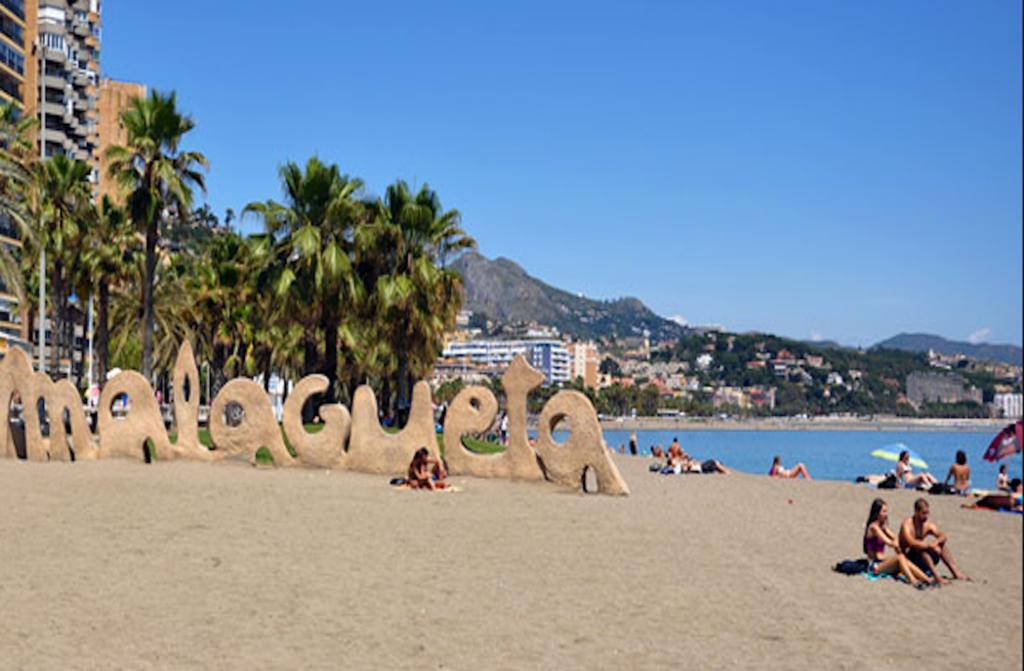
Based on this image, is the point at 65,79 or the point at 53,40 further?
the point at 65,79

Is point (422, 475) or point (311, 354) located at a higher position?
point (311, 354)

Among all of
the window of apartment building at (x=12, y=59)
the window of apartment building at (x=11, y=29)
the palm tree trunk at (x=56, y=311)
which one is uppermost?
the window of apartment building at (x=11, y=29)

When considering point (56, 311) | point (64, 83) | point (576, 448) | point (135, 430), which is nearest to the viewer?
point (576, 448)

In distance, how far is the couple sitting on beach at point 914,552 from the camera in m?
12.4

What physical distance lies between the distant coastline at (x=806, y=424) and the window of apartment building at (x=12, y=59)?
350 ft

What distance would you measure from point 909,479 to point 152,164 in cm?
2225

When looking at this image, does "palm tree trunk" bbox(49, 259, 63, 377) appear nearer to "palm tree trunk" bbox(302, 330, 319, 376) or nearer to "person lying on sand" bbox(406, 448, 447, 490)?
"palm tree trunk" bbox(302, 330, 319, 376)

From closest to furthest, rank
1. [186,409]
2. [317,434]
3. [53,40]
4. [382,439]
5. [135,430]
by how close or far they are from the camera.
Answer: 1. [382,439]
2. [317,434]
3. [135,430]
4. [186,409]
5. [53,40]

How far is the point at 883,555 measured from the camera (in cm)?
1328

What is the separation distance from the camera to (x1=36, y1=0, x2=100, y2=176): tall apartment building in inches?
2822

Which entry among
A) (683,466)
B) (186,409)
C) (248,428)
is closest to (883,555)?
(248,428)

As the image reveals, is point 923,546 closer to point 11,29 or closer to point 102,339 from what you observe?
point 102,339

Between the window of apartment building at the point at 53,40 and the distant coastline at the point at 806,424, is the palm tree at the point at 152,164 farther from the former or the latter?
the distant coastline at the point at 806,424

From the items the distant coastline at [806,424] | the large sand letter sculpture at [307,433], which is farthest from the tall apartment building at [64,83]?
the distant coastline at [806,424]
